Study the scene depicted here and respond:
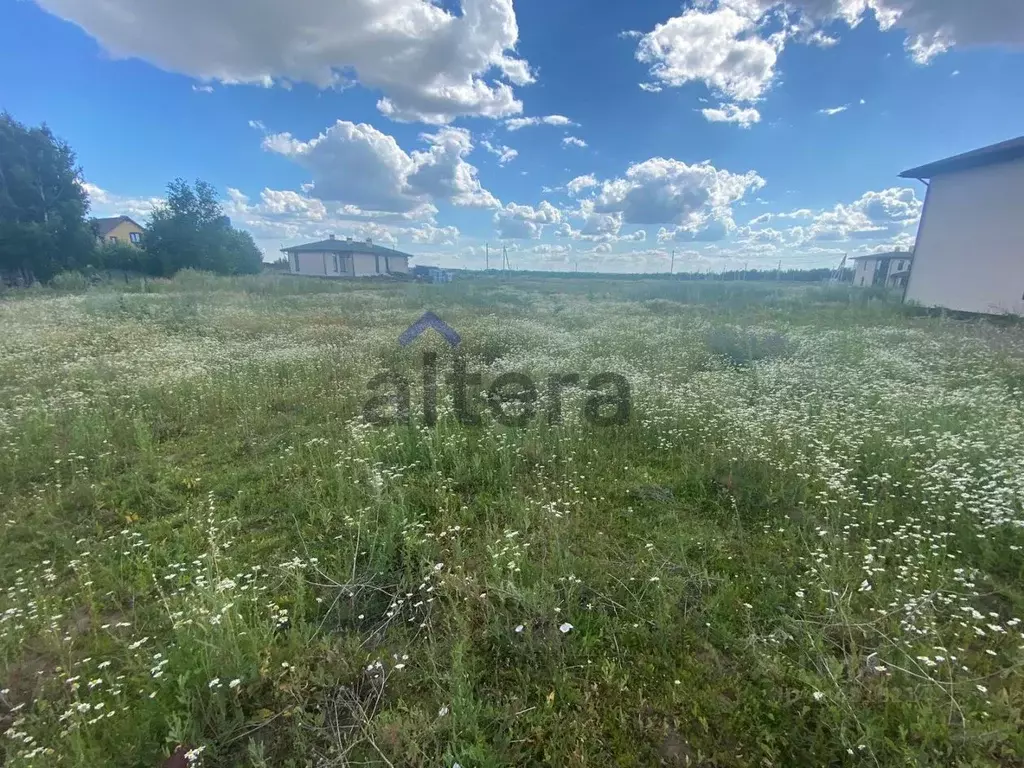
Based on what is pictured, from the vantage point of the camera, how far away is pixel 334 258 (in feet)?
185

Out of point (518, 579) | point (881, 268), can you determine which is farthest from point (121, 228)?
point (881, 268)

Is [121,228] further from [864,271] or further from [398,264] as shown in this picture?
[864,271]

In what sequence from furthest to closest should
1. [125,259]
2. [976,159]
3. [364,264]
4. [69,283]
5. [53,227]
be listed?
[364,264], [125,259], [53,227], [69,283], [976,159]

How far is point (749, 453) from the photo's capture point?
4777mm

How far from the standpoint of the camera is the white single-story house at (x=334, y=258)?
5619 centimetres

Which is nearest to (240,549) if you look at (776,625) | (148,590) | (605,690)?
(148,590)

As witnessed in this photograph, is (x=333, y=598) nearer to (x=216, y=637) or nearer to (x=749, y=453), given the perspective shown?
(x=216, y=637)

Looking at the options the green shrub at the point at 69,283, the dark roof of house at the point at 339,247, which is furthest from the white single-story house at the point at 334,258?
the green shrub at the point at 69,283

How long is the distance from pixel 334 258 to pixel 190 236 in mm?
21109

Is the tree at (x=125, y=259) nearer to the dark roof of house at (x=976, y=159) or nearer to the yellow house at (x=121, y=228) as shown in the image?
the yellow house at (x=121, y=228)

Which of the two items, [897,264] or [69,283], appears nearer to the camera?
[69,283]

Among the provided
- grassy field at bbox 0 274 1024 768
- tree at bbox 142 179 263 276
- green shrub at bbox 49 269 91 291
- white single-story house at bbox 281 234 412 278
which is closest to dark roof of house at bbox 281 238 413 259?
white single-story house at bbox 281 234 412 278

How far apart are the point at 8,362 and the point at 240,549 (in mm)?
9537

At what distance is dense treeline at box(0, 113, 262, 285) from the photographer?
93.7 feet
